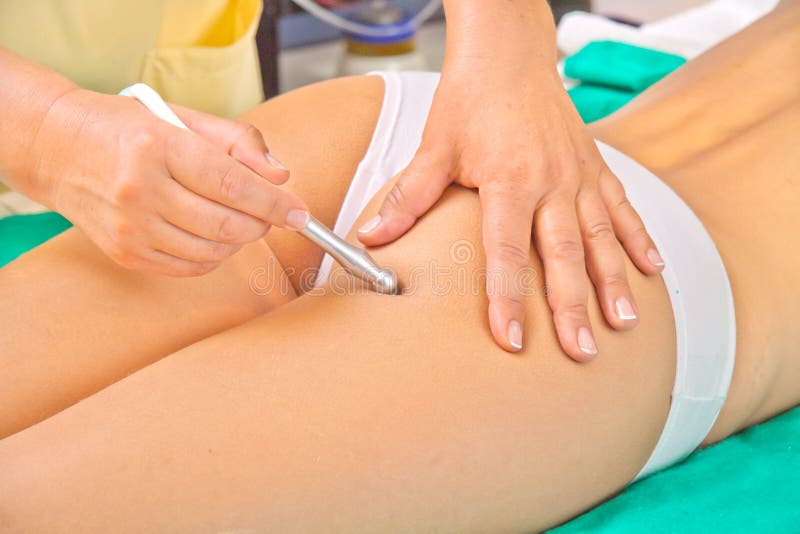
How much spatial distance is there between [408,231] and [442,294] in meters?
0.10

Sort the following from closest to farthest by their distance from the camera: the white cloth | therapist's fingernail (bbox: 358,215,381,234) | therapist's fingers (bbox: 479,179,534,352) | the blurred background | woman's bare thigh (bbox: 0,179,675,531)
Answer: woman's bare thigh (bbox: 0,179,675,531)
therapist's fingers (bbox: 479,179,534,352)
therapist's fingernail (bbox: 358,215,381,234)
the white cloth
the blurred background

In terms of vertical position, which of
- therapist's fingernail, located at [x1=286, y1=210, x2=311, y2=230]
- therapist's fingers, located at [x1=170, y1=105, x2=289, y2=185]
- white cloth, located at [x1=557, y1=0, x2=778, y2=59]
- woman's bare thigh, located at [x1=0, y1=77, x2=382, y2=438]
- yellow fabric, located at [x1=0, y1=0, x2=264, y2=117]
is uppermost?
white cloth, located at [x1=557, y1=0, x2=778, y2=59]

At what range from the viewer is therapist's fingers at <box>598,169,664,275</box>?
876mm

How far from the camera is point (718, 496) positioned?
86cm

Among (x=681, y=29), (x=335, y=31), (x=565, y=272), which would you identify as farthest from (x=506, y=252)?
(x=335, y=31)

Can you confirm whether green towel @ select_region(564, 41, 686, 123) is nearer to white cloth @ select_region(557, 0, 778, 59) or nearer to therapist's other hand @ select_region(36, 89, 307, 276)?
white cloth @ select_region(557, 0, 778, 59)

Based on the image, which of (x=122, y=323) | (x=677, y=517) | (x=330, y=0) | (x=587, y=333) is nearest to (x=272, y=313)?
(x=122, y=323)

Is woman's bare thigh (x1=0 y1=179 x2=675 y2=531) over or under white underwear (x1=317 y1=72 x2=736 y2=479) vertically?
under

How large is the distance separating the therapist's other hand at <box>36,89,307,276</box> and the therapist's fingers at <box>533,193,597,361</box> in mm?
235

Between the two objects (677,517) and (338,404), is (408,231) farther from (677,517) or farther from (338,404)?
(677,517)

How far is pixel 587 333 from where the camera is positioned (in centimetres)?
81

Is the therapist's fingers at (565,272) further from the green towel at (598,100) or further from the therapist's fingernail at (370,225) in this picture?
the green towel at (598,100)

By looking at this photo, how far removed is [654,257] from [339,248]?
0.30 metres

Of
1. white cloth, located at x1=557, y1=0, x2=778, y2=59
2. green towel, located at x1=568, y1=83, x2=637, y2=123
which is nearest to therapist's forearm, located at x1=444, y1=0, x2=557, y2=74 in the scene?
green towel, located at x1=568, y1=83, x2=637, y2=123
